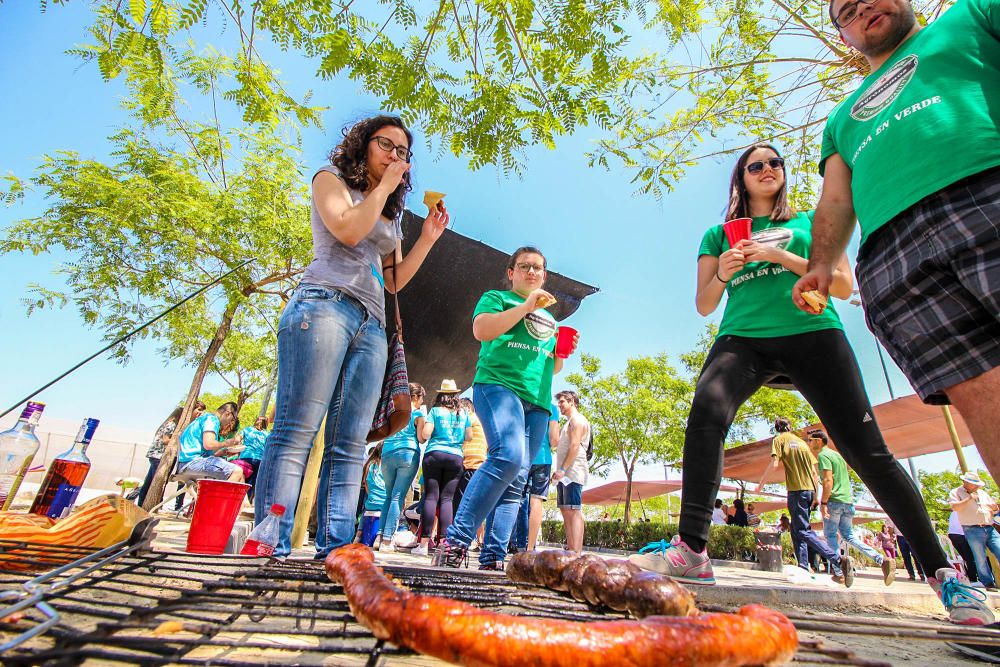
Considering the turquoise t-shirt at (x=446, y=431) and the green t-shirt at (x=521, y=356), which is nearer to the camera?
the green t-shirt at (x=521, y=356)

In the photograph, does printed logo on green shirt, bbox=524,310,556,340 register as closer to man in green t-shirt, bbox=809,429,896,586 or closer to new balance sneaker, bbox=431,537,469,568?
new balance sneaker, bbox=431,537,469,568

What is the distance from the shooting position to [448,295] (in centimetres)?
859

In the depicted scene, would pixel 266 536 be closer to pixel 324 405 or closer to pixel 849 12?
pixel 324 405

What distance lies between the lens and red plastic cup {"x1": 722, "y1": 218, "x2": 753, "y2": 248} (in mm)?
2879

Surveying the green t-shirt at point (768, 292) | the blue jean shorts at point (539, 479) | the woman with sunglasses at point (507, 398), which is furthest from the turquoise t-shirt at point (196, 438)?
the green t-shirt at point (768, 292)

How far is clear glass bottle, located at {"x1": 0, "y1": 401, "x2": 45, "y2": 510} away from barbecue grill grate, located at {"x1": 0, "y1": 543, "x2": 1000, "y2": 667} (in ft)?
3.55

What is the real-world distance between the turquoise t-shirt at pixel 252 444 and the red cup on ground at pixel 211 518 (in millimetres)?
4674

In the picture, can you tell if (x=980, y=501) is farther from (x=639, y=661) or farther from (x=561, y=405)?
(x=639, y=661)

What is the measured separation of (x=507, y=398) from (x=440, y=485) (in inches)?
127

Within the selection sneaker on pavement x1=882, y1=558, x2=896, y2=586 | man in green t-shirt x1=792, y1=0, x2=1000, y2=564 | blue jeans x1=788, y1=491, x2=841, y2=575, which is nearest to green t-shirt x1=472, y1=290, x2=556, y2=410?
man in green t-shirt x1=792, y1=0, x2=1000, y2=564

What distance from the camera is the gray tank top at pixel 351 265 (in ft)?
7.99

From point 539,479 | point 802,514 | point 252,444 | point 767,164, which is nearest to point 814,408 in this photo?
point 767,164

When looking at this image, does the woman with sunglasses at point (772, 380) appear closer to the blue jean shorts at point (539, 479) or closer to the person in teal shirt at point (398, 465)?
the blue jean shorts at point (539, 479)

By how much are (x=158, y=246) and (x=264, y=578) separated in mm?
10617
